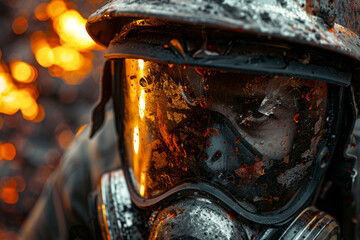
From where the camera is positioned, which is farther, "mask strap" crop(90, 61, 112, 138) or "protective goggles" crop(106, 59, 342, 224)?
"mask strap" crop(90, 61, 112, 138)

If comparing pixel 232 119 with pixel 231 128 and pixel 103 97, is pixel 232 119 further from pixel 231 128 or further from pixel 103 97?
pixel 103 97

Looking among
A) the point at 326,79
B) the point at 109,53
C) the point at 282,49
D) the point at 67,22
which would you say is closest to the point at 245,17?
the point at 282,49

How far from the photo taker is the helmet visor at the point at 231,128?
27.9 inches

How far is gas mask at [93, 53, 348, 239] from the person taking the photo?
711 mm

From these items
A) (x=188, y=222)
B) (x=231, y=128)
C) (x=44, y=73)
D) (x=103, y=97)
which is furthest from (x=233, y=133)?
(x=44, y=73)

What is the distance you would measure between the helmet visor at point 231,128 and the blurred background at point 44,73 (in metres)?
2.32

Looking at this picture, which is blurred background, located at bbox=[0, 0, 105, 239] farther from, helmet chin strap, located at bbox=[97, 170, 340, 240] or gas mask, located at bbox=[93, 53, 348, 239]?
gas mask, located at bbox=[93, 53, 348, 239]

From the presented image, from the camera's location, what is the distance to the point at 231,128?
72 cm

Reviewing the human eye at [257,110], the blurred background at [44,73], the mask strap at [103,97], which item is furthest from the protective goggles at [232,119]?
the blurred background at [44,73]

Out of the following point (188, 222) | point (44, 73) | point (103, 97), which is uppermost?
point (103, 97)

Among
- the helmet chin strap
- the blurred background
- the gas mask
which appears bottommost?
the blurred background

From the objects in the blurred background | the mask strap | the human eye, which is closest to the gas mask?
the human eye

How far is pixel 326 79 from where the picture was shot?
0.69 meters

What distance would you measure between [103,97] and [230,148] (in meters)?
0.43
